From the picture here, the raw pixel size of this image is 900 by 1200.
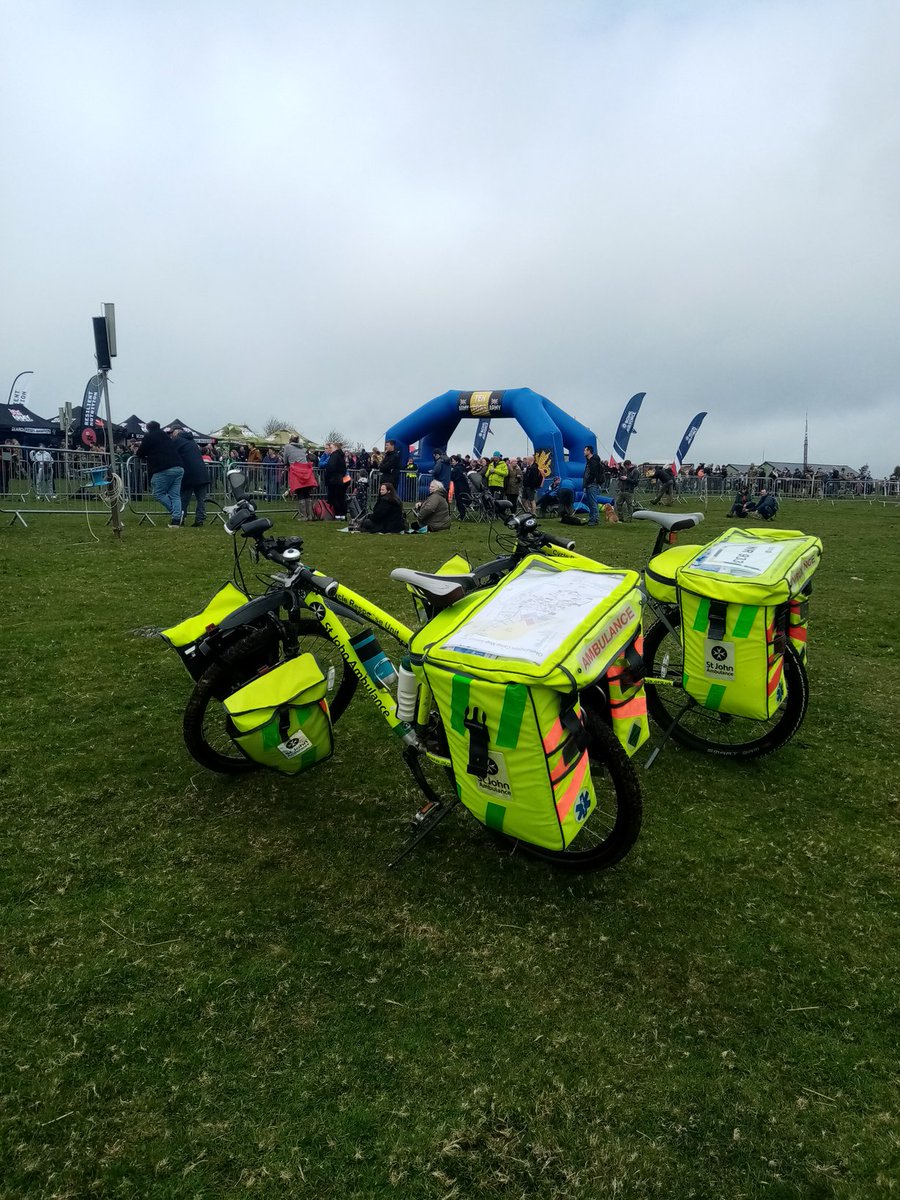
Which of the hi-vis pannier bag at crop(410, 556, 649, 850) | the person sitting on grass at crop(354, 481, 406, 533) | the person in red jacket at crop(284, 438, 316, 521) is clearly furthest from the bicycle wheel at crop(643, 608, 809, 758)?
the person in red jacket at crop(284, 438, 316, 521)

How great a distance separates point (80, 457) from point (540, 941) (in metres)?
15.7

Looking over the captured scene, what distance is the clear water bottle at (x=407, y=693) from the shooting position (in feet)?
10.1

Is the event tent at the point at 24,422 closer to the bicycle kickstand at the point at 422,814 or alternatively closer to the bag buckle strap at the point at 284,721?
the bag buckle strap at the point at 284,721

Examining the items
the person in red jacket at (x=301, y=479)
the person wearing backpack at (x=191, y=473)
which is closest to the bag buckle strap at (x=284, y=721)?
the person wearing backpack at (x=191, y=473)

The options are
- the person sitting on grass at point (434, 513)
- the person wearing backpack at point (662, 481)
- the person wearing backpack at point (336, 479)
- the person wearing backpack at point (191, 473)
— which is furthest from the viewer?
the person wearing backpack at point (662, 481)

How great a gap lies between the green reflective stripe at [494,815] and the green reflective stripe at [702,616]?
5.46 feet

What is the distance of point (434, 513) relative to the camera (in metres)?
15.2

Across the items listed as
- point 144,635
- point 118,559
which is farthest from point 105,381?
point 144,635

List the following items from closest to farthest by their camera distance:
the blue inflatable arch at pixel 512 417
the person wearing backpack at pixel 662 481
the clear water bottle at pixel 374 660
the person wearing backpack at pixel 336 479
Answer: the clear water bottle at pixel 374 660
the person wearing backpack at pixel 336 479
the blue inflatable arch at pixel 512 417
the person wearing backpack at pixel 662 481

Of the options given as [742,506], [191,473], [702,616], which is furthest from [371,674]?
[742,506]

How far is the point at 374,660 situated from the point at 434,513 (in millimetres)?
12051

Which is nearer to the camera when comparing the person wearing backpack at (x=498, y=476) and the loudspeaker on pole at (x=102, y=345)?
the loudspeaker on pole at (x=102, y=345)

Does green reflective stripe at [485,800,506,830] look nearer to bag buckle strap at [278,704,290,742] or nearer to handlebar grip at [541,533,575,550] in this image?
bag buckle strap at [278,704,290,742]

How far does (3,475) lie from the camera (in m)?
14.2
